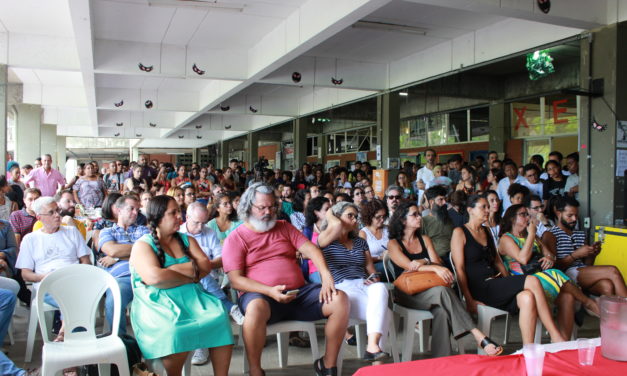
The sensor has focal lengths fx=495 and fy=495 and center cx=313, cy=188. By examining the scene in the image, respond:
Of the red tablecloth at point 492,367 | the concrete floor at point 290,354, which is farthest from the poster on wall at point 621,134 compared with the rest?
the red tablecloth at point 492,367

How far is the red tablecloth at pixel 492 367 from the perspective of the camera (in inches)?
72.3

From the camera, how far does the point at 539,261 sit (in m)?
4.06

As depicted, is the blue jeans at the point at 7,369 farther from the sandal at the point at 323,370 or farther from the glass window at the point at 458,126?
the glass window at the point at 458,126

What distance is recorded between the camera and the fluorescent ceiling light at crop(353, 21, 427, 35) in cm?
746

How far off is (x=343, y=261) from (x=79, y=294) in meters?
1.79

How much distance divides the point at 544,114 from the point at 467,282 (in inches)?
328

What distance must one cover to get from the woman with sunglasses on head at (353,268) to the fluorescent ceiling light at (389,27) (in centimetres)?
454

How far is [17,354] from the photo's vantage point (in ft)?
11.8

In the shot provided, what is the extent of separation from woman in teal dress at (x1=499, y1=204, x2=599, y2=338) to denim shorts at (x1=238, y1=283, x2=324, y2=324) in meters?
1.72

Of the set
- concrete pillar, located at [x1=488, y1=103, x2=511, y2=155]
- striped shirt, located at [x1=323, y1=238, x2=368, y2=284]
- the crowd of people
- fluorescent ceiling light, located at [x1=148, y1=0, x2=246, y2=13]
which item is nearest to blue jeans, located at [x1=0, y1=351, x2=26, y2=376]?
the crowd of people

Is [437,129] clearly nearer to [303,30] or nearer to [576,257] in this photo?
[303,30]

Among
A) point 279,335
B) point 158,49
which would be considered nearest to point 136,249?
point 279,335

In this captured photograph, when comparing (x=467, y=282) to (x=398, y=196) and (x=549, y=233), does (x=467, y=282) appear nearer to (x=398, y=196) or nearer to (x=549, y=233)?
(x=549, y=233)

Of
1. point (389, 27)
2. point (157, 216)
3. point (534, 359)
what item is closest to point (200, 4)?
point (389, 27)
